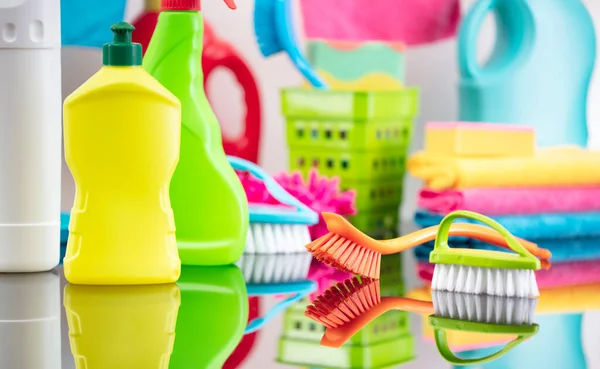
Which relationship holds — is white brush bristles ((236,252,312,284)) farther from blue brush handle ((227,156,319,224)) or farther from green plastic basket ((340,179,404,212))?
green plastic basket ((340,179,404,212))

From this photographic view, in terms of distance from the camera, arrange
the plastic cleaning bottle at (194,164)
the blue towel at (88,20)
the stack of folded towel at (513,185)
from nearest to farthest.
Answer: the plastic cleaning bottle at (194,164) < the blue towel at (88,20) < the stack of folded towel at (513,185)

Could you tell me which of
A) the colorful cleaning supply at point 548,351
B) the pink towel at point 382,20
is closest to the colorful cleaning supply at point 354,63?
the pink towel at point 382,20

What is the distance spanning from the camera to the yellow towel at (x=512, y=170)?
1.40m

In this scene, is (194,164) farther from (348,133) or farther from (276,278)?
(348,133)

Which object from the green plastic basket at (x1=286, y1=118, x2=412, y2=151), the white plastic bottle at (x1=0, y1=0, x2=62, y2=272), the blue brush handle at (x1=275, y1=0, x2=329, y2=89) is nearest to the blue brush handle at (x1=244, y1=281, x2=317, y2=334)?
the white plastic bottle at (x1=0, y1=0, x2=62, y2=272)

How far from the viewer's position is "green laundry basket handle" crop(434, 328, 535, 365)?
2.50ft

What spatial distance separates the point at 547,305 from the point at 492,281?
0.07 meters

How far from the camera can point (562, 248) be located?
1393 mm

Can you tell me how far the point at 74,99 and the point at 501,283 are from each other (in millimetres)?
424

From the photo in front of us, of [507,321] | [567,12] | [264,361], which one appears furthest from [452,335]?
[567,12]

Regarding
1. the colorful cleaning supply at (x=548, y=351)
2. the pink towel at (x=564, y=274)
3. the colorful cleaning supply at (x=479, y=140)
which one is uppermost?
the colorful cleaning supply at (x=479, y=140)

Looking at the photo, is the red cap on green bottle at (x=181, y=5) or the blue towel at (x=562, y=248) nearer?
the red cap on green bottle at (x=181, y=5)

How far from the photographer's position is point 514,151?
4.78 ft

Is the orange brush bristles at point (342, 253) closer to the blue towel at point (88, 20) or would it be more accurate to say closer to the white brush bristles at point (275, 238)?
the white brush bristles at point (275, 238)
